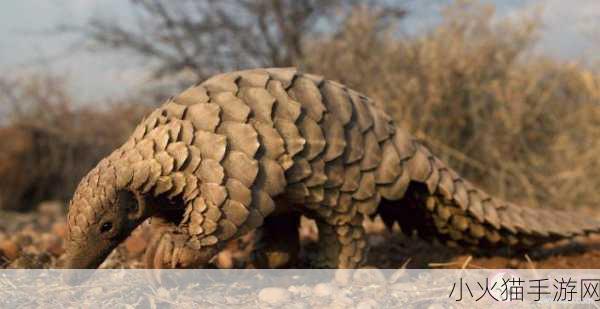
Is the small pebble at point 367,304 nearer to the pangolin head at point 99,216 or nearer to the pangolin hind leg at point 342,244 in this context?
the pangolin hind leg at point 342,244

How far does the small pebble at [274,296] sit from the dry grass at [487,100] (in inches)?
146

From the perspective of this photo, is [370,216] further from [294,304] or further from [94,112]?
[94,112]

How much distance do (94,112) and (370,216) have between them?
678 centimetres

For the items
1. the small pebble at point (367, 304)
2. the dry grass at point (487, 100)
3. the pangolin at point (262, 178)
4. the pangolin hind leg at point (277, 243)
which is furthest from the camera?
the dry grass at point (487, 100)

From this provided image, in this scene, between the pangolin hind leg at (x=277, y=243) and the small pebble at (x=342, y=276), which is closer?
the small pebble at (x=342, y=276)

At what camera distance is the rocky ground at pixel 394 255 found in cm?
249

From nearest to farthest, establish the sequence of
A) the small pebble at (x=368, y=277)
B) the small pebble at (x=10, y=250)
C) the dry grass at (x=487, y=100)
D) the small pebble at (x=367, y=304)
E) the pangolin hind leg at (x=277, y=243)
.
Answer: the small pebble at (x=367, y=304) → the small pebble at (x=368, y=277) → the pangolin hind leg at (x=277, y=243) → the small pebble at (x=10, y=250) → the dry grass at (x=487, y=100)

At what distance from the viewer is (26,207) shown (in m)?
6.67

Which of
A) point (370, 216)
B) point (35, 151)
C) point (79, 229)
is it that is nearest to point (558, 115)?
point (370, 216)

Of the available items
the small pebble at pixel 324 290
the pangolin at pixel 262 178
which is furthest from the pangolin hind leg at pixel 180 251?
the small pebble at pixel 324 290

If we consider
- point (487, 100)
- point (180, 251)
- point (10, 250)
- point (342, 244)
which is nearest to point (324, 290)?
point (342, 244)

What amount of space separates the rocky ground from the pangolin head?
0.43 metres

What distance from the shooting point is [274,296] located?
1.87 metres

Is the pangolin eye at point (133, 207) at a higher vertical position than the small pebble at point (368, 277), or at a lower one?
higher
